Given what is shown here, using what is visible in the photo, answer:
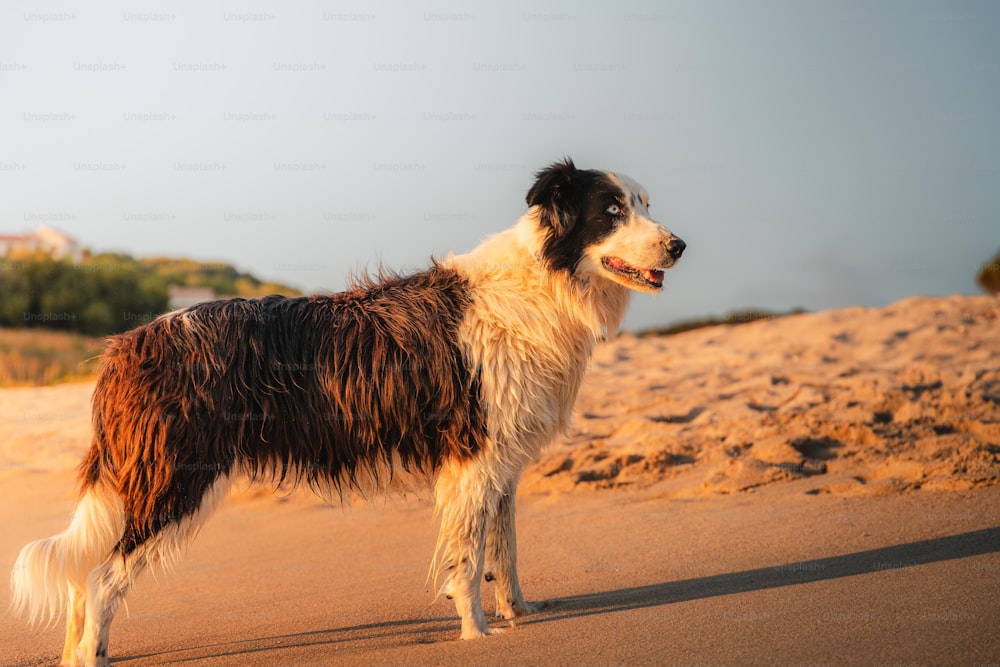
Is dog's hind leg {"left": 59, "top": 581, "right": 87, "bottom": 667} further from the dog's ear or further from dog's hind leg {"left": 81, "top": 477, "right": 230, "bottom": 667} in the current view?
the dog's ear

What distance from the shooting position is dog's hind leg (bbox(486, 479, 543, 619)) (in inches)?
221

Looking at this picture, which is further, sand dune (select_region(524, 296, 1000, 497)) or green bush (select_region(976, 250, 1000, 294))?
green bush (select_region(976, 250, 1000, 294))

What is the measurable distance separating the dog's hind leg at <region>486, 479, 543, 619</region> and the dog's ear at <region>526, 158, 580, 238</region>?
5.22ft

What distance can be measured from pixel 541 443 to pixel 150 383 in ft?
7.19

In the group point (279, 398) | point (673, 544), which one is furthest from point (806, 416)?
point (279, 398)

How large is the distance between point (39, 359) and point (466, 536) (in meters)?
17.7

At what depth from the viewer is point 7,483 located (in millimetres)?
10492

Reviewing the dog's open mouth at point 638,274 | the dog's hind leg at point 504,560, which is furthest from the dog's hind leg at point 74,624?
the dog's open mouth at point 638,274

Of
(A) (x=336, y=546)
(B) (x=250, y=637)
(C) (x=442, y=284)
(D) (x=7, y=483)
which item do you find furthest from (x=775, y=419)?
(D) (x=7, y=483)

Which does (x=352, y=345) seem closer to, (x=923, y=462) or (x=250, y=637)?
(x=250, y=637)

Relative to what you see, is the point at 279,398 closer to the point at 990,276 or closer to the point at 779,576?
the point at 779,576

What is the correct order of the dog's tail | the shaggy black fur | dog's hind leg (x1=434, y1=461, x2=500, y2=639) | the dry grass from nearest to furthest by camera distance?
the dog's tail → the shaggy black fur → dog's hind leg (x1=434, y1=461, x2=500, y2=639) → the dry grass

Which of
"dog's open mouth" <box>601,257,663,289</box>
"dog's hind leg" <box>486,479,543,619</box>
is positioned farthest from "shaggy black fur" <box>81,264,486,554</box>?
"dog's open mouth" <box>601,257,663,289</box>

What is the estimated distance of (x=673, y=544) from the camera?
6.96 meters
